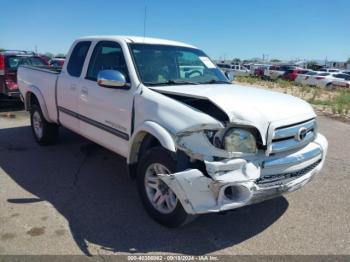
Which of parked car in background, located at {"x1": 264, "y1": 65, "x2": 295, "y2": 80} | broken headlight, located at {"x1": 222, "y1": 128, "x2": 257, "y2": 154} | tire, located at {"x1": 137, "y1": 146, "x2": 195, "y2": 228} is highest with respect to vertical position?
parked car in background, located at {"x1": 264, "y1": 65, "x2": 295, "y2": 80}

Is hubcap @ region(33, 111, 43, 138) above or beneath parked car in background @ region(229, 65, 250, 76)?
beneath

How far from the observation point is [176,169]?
326 cm

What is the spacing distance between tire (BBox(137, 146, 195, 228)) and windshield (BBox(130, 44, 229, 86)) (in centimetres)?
95

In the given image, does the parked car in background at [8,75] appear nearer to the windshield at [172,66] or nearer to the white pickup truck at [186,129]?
the white pickup truck at [186,129]

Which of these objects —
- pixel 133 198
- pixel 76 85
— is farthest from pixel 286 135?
pixel 76 85

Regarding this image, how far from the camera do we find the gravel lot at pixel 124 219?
11.0 feet

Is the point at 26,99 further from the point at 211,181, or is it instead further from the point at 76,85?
the point at 211,181

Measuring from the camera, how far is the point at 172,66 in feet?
15.2

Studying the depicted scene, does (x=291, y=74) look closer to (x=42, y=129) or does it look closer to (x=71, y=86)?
(x=42, y=129)

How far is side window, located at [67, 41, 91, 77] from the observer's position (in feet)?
17.1

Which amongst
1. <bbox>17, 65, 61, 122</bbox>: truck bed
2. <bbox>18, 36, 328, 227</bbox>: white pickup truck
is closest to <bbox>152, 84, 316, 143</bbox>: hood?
<bbox>18, 36, 328, 227</bbox>: white pickup truck

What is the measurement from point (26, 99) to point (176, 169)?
480cm

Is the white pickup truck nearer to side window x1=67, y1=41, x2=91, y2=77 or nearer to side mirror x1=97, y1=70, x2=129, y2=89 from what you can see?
side mirror x1=97, y1=70, x2=129, y2=89

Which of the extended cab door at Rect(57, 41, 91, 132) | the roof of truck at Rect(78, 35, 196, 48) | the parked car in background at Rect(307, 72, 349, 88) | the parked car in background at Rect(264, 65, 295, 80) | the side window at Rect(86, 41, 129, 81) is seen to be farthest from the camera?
the parked car in background at Rect(264, 65, 295, 80)
